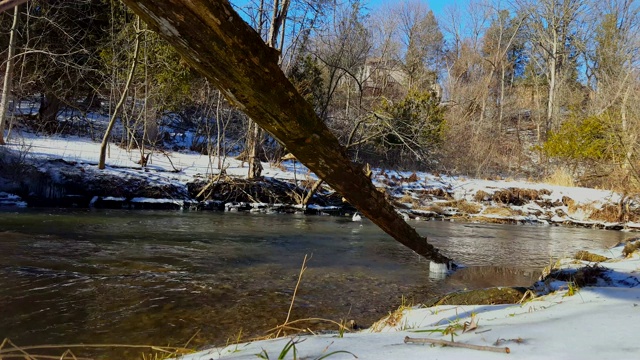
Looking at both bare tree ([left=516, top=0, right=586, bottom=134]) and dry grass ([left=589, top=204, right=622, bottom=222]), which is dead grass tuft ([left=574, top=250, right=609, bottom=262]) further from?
bare tree ([left=516, top=0, right=586, bottom=134])

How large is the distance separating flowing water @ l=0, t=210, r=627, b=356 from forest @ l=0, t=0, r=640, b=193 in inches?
92.7

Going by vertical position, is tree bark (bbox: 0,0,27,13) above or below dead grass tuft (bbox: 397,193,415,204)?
above

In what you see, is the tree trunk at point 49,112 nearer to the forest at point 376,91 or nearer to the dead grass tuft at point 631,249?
the forest at point 376,91

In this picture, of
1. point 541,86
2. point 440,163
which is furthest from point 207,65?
point 541,86

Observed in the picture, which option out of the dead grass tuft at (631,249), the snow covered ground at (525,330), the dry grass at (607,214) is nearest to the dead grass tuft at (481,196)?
the dry grass at (607,214)

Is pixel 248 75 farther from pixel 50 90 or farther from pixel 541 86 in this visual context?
pixel 541 86

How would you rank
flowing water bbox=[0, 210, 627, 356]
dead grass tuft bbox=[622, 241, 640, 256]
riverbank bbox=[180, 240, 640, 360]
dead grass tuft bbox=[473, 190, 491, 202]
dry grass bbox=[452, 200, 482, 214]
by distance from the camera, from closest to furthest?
riverbank bbox=[180, 240, 640, 360]
flowing water bbox=[0, 210, 627, 356]
dead grass tuft bbox=[622, 241, 640, 256]
dry grass bbox=[452, 200, 482, 214]
dead grass tuft bbox=[473, 190, 491, 202]

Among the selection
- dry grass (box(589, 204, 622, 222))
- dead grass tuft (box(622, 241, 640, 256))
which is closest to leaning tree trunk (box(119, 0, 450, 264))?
dead grass tuft (box(622, 241, 640, 256))

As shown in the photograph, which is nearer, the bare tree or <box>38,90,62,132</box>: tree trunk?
<box>38,90,62,132</box>: tree trunk

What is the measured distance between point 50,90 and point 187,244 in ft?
40.0

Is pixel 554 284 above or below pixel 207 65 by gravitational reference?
below

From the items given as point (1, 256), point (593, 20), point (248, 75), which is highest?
point (593, 20)

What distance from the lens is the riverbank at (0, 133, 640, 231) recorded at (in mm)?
11625

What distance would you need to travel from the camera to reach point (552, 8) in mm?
29031
